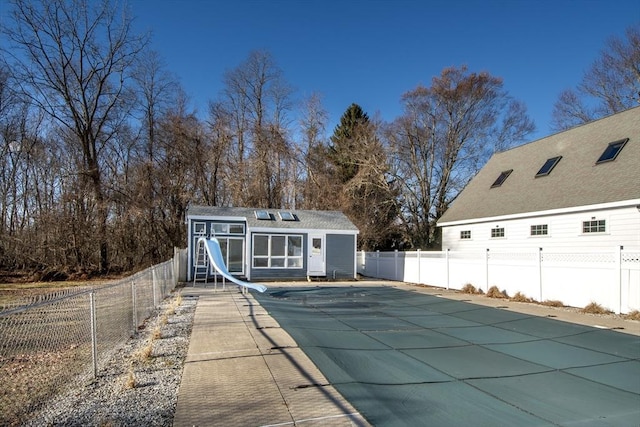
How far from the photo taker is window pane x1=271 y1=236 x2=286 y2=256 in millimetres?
19875

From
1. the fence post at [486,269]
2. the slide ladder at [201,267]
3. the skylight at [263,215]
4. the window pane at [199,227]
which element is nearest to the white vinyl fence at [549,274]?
the fence post at [486,269]

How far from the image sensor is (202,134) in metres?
29.2

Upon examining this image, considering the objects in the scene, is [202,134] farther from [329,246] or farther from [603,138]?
[603,138]

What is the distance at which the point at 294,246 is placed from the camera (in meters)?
20.2

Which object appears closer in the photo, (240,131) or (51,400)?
(51,400)

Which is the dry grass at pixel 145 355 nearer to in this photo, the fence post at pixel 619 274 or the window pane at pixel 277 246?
the fence post at pixel 619 274

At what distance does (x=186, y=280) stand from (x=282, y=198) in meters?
12.5

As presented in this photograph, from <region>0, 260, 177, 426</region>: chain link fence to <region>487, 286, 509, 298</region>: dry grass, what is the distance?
34.2 ft

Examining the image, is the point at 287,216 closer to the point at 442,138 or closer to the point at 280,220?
the point at 280,220

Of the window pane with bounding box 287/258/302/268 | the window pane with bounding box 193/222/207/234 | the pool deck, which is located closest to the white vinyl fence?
the pool deck

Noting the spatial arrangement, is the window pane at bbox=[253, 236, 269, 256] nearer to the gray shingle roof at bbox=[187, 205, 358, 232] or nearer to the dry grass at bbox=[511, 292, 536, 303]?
the gray shingle roof at bbox=[187, 205, 358, 232]

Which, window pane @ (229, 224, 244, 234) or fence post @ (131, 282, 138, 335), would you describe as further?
window pane @ (229, 224, 244, 234)

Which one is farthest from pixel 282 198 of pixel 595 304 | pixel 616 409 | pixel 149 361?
pixel 616 409

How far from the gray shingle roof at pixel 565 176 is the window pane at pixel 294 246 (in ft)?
22.9
